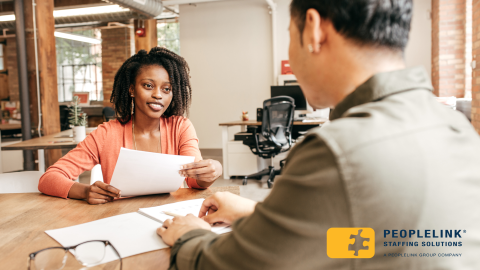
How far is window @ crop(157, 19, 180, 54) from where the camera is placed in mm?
9750

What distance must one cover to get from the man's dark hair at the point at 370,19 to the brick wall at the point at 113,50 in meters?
9.64

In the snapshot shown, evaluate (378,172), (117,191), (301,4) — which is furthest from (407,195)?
(117,191)

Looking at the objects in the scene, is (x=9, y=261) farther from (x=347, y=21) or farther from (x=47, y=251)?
(x=347, y=21)

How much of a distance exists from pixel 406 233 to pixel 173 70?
149 centimetres

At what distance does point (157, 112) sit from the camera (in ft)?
5.65

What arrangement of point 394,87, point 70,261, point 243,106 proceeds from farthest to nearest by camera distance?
point 243,106
point 70,261
point 394,87

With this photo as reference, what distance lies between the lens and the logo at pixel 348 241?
0.45 metres

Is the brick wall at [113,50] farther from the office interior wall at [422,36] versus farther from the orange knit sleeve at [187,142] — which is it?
the orange knit sleeve at [187,142]

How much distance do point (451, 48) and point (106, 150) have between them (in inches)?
233

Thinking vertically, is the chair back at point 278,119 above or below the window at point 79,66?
below

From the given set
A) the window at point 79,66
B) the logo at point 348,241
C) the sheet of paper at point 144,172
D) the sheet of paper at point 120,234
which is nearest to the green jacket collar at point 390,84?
the logo at point 348,241

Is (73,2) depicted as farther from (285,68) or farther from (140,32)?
(285,68)

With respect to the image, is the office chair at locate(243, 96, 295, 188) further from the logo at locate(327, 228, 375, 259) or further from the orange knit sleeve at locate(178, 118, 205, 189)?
the logo at locate(327, 228, 375, 259)

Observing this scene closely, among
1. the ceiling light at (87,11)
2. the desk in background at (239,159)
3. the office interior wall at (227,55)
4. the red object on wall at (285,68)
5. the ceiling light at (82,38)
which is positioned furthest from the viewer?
the ceiling light at (82,38)
